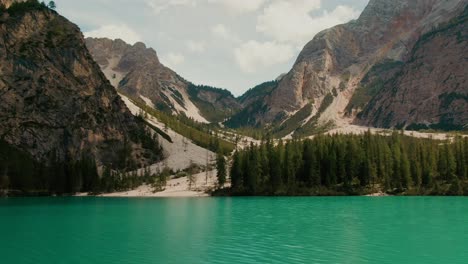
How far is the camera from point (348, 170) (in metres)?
172

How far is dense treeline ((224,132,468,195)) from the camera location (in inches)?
6594

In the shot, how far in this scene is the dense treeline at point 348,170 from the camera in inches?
6594

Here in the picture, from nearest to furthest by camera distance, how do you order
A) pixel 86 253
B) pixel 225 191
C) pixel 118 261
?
pixel 118 261, pixel 86 253, pixel 225 191

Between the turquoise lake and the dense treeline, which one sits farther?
the dense treeline

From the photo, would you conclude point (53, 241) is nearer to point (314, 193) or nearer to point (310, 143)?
point (314, 193)

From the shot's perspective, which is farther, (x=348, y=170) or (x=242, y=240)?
(x=348, y=170)

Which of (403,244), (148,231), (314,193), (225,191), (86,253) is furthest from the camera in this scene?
(225,191)

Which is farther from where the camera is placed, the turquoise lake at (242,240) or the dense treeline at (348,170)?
the dense treeline at (348,170)

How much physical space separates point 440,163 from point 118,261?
15967 centimetres

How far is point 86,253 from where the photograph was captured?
157 feet

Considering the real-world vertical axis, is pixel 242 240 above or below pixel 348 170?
below

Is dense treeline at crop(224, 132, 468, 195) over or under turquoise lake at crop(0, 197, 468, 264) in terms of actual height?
over

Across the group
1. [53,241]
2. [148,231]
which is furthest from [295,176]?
[53,241]

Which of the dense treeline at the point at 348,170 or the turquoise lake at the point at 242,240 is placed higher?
the dense treeline at the point at 348,170
